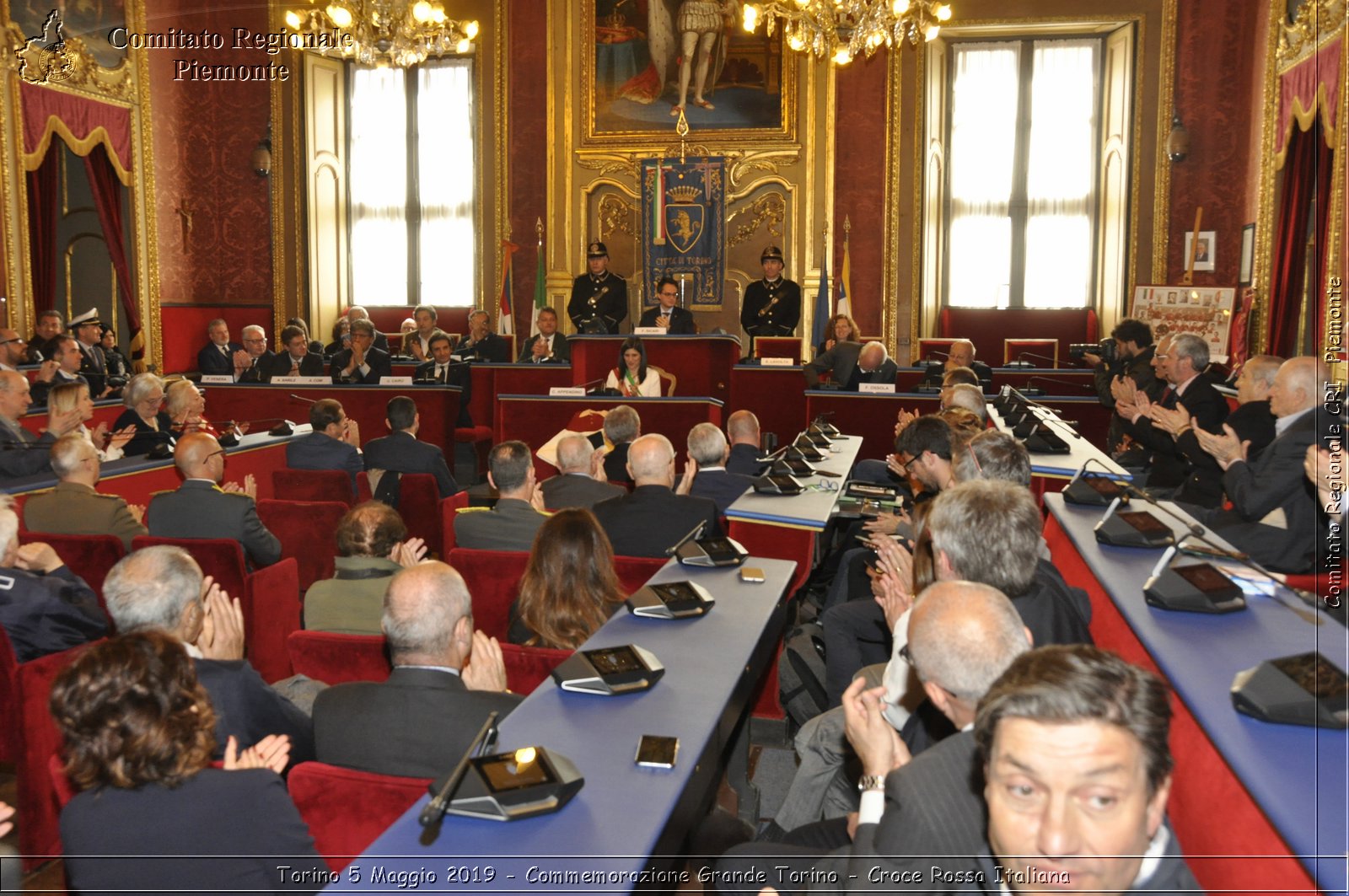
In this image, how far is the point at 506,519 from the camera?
4.36m

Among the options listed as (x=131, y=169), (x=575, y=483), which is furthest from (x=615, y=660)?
(x=131, y=169)

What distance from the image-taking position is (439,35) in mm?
10352

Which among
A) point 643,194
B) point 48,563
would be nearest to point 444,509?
point 48,563

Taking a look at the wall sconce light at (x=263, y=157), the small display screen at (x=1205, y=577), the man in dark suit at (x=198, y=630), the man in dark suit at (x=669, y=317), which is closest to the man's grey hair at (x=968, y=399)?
the small display screen at (x=1205, y=577)

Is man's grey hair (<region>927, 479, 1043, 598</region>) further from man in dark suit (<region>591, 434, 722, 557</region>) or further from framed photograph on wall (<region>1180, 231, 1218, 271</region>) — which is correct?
framed photograph on wall (<region>1180, 231, 1218, 271</region>)

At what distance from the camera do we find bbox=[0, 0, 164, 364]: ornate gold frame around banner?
1014 centimetres

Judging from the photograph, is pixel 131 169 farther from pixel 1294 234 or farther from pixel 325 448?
pixel 1294 234

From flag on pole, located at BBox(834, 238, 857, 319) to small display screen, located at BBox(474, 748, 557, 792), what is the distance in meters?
10.4

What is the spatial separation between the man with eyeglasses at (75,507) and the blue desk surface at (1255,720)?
12.3ft

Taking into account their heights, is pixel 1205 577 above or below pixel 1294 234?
below

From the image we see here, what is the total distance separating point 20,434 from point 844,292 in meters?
8.51

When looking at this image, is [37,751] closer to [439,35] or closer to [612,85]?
[439,35]

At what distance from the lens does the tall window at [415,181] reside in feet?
46.0

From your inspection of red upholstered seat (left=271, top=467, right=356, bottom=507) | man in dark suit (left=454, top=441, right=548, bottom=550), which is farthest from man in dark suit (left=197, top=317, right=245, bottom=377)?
man in dark suit (left=454, top=441, right=548, bottom=550)
